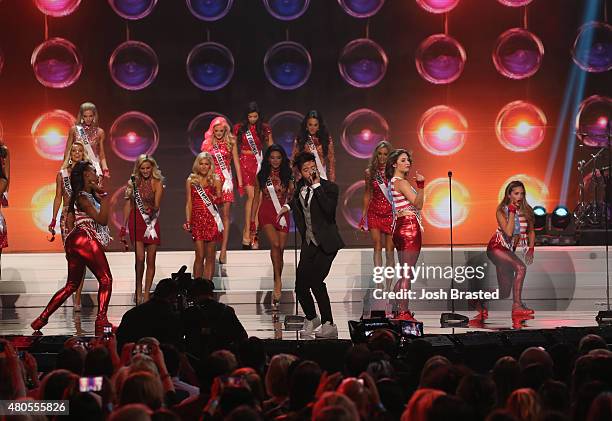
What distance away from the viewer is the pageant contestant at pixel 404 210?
10773mm

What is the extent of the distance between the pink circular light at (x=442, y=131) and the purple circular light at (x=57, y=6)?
462 cm

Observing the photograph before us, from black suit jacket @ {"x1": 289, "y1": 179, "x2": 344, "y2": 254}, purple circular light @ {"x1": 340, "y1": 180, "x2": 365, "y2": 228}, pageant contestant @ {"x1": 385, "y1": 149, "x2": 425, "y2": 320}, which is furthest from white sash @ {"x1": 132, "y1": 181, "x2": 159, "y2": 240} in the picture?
purple circular light @ {"x1": 340, "y1": 180, "x2": 365, "y2": 228}

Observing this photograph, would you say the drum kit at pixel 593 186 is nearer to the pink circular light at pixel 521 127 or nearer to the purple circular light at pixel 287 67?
the pink circular light at pixel 521 127

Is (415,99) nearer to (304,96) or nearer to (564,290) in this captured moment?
(304,96)

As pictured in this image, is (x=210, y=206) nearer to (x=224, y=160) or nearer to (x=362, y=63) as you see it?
(x=224, y=160)

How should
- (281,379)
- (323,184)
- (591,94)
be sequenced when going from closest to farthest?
(281,379)
(323,184)
(591,94)

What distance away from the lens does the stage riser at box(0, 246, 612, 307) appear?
12461 millimetres

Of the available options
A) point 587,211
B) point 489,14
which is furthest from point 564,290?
→ point 489,14

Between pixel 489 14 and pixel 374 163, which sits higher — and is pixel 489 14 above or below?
above

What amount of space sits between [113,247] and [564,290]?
6.20 m

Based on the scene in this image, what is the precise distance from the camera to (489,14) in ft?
52.1

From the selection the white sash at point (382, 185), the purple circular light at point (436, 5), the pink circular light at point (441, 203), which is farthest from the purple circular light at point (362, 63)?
the white sash at point (382, 185)

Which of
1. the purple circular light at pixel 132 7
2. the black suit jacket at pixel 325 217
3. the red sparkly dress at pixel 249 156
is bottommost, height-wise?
the black suit jacket at pixel 325 217

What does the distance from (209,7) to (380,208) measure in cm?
Answer: 395
